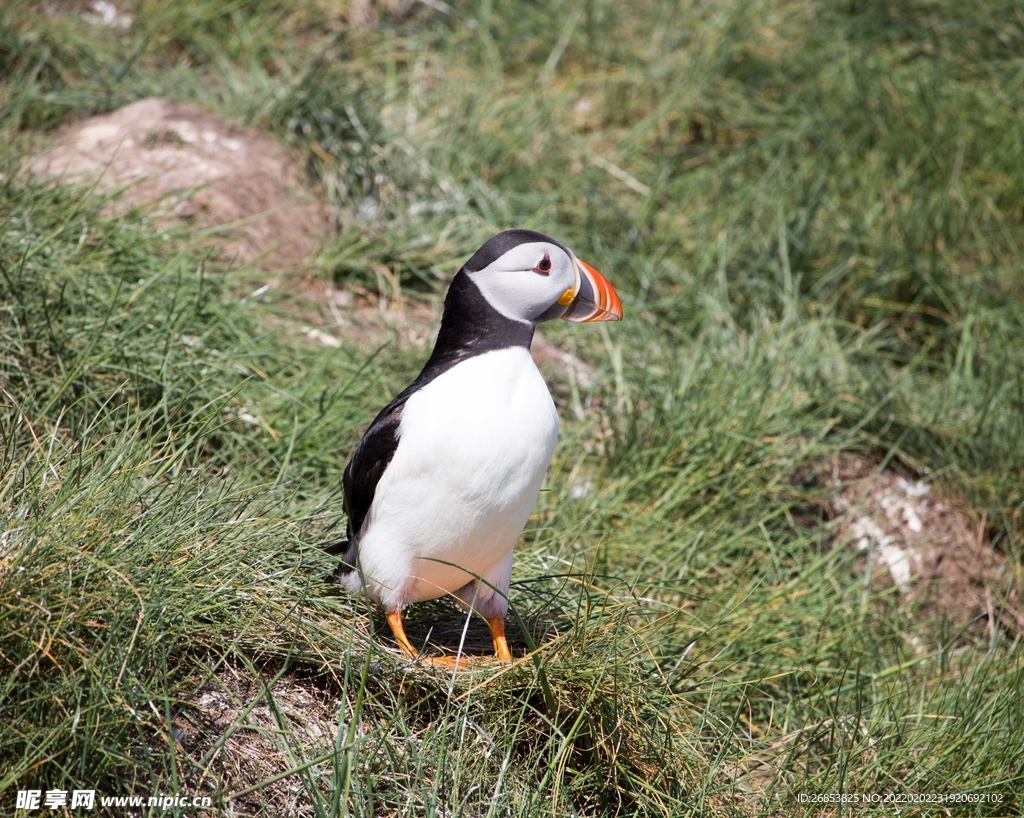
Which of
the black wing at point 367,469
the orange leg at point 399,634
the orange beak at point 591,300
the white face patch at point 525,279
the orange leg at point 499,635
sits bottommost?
the orange leg at point 499,635

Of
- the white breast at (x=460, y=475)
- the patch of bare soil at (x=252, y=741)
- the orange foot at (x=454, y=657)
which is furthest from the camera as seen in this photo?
the orange foot at (x=454, y=657)

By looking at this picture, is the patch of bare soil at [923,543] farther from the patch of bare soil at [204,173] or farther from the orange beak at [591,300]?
the patch of bare soil at [204,173]

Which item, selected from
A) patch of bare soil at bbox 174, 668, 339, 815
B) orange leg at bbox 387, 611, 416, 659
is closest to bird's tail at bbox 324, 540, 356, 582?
orange leg at bbox 387, 611, 416, 659

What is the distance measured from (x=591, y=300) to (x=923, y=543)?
2.55 meters

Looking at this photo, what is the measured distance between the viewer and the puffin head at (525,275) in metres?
2.92

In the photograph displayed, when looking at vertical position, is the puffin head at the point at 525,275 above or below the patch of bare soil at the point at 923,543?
above

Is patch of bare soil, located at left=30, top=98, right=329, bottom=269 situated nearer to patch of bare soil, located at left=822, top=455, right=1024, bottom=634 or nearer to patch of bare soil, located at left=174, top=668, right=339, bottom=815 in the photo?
patch of bare soil, located at left=174, top=668, right=339, bottom=815

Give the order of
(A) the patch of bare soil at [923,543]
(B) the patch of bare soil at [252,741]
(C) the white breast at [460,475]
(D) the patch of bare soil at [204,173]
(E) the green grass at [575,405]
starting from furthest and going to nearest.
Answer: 1. (D) the patch of bare soil at [204,173]
2. (A) the patch of bare soil at [923,543]
3. (C) the white breast at [460,475]
4. (E) the green grass at [575,405]
5. (B) the patch of bare soil at [252,741]

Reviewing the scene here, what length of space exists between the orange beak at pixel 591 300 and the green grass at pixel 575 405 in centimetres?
94

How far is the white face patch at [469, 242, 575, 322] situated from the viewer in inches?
115

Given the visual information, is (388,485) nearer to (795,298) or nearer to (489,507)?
(489,507)

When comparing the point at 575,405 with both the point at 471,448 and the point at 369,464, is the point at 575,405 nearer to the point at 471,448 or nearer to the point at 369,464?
the point at 369,464

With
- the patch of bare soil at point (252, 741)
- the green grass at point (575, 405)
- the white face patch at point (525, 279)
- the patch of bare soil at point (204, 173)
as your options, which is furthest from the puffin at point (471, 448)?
the patch of bare soil at point (204, 173)

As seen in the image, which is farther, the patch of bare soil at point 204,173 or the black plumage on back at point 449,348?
the patch of bare soil at point 204,173
